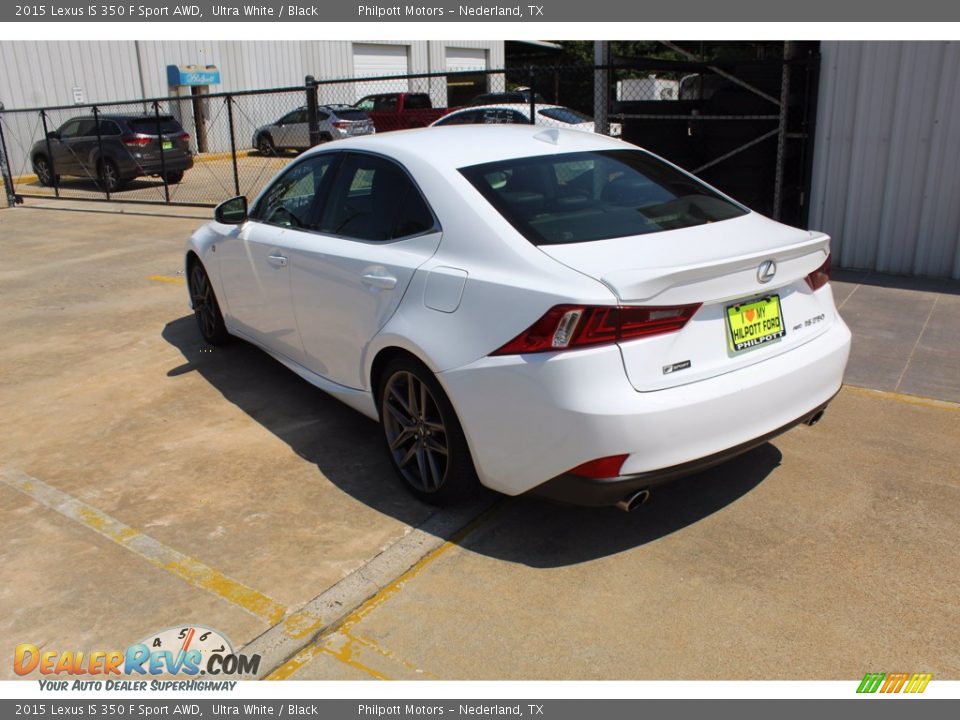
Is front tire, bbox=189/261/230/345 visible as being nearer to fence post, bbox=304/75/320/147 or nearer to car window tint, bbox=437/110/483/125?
fence post, bbox=304/75/320/147

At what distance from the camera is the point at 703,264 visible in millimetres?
3215

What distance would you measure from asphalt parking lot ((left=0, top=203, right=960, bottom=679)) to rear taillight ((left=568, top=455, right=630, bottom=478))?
1.66 feet

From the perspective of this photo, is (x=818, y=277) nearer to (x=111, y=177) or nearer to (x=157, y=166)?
(x=157, y=166)

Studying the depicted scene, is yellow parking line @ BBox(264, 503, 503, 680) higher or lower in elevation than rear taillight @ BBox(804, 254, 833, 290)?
lower

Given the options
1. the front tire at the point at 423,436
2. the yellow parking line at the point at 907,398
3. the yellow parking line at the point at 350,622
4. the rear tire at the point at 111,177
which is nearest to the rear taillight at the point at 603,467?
the front tire at the point at 423,436

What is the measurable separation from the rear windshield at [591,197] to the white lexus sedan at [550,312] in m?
0.01

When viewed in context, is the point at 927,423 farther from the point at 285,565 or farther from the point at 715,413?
the point at 285,565

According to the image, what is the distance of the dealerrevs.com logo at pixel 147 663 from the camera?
2.95 m

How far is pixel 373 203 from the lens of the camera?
4.30m

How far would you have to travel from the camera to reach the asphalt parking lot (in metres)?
3.02

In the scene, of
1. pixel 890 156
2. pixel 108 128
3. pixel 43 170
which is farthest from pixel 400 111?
pixel 890 156

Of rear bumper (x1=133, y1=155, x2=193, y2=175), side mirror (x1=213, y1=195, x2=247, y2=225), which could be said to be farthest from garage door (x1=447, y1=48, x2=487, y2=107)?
side mirror (x1=213, y1=195, x2=247, y2=225)

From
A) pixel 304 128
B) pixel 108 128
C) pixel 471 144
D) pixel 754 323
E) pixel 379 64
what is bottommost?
pixel 304 128

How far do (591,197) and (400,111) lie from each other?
21.2 meters
